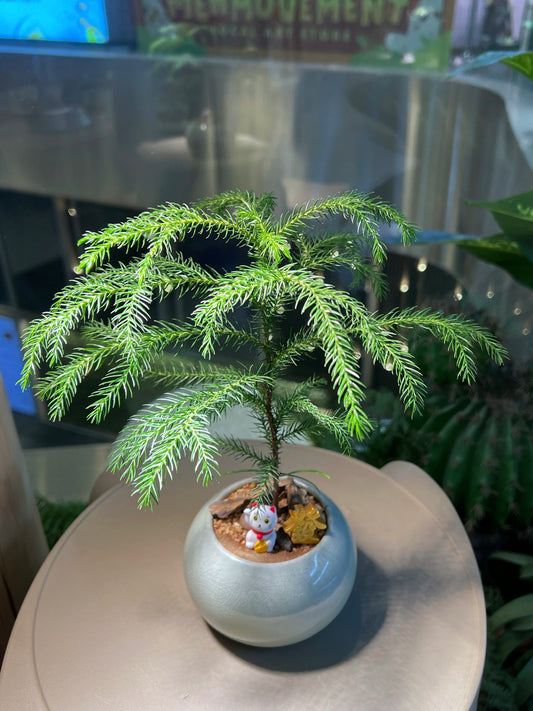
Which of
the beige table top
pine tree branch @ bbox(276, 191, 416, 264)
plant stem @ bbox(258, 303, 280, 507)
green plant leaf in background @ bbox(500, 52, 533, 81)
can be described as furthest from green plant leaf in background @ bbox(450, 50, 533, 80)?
the beige table top

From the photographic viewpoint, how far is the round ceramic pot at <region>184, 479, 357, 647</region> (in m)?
0.79

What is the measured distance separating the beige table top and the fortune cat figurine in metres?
0.18

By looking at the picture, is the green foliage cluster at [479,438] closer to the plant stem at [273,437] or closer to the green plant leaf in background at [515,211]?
the green plant leaf in background at [515,211]

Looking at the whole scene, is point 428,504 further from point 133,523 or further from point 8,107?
point 8,107

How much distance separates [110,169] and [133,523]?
1.49m

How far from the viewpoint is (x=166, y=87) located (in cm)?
210

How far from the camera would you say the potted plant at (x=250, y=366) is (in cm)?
67

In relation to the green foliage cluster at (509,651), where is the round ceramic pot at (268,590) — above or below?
above

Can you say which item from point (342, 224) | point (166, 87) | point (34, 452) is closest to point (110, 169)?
point (166, 87)

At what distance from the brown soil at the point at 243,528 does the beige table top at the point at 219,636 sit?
166 millimetres

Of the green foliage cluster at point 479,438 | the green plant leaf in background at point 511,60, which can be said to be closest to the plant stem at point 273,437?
the green foliage cluster at point 479,438

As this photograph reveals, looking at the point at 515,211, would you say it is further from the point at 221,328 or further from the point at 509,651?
the point at 509,651

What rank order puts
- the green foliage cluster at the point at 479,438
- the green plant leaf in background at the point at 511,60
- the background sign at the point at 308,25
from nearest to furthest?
1. the green plant leaf in background at the point at 511,60
2. the green foliage cluster at the point at 479,438
3. the background sign at the point at 308,25

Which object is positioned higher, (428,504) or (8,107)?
(8,107)
